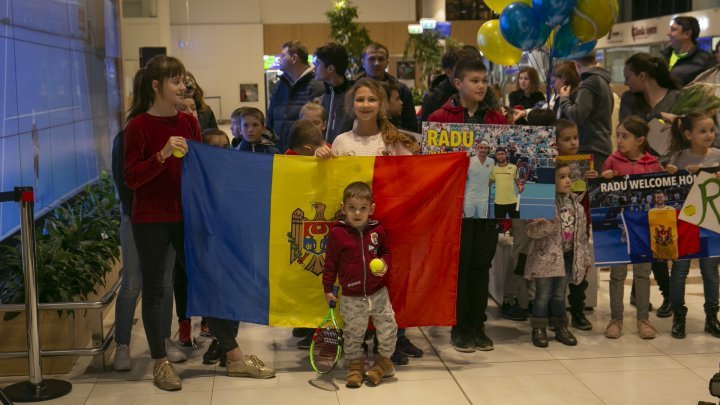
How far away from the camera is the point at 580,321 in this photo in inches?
207

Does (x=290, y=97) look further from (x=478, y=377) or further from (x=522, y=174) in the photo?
(x=478, y=377)

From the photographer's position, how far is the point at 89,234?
5.26 metres

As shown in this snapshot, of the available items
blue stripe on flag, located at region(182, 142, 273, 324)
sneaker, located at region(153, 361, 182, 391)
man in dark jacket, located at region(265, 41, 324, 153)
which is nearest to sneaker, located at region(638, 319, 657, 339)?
blue stripe on flag, located at region(182, 142, 273, 324)

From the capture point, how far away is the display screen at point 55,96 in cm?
487

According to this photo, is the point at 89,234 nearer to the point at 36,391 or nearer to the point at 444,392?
the point at 36,391

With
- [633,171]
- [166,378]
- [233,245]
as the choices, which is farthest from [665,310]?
[166,378]

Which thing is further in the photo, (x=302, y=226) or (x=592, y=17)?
(x=592, y=17)

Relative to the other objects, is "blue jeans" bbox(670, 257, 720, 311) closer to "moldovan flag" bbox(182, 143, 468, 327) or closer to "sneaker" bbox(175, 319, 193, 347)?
"moldovan flag" bbox(182, 143, 468, 327)

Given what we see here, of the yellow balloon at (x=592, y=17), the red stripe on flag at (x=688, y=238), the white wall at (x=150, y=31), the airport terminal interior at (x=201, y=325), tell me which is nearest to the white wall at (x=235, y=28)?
the white wall at (x=150, y=31)

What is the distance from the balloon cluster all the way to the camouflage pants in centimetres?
227

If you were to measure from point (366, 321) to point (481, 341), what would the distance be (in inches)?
36.8

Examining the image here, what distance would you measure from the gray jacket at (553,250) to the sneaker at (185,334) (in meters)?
2.04

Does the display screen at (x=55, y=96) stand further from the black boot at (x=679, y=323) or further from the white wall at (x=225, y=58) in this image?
the white wall at (x=225, y=58)

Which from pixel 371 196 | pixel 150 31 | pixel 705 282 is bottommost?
pixel 705 282
